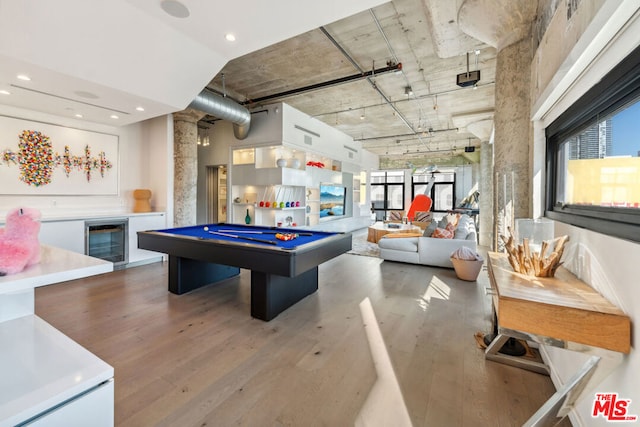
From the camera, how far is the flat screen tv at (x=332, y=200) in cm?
859

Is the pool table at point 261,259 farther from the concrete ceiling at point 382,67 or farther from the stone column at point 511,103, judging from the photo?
the concrete ceiling at point 382,67

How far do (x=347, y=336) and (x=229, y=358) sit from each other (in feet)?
3.65

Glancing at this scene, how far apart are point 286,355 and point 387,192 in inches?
583

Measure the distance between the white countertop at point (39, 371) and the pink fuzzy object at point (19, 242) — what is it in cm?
37

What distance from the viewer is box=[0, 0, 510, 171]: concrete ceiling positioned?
2.72 m

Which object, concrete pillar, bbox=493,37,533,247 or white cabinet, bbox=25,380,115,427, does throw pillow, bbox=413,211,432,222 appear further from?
white cabinet, bbox=25,380,115,427

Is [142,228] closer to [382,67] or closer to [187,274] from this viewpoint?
[187,274]

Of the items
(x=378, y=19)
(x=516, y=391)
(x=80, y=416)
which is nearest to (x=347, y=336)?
(x=516, y=391)

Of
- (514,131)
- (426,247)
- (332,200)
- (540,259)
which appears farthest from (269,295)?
(332,200)

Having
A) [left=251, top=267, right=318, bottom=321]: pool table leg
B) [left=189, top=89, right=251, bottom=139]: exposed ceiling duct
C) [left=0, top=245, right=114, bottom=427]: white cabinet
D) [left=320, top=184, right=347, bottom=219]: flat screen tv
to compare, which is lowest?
[left=251, top=267, right=318, bottom=321]: pool table leg

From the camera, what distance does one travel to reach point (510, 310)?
55.8 inches

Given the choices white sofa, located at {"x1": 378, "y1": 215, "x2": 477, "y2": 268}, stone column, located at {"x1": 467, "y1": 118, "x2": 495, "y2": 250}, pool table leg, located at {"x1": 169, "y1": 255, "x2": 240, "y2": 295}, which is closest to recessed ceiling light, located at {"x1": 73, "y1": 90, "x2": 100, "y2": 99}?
pool table leg, located at {"x1": 169, "y1": 255, "x2": 240, "y2": 295}

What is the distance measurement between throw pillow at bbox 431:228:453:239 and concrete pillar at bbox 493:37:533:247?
249 centimetres

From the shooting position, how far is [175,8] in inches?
111
